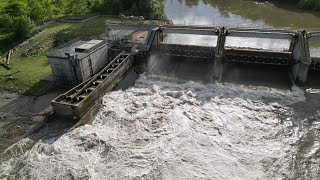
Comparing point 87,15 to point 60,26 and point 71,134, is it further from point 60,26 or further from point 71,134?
point 71,134

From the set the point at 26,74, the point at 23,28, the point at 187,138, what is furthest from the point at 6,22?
the point at 187,138

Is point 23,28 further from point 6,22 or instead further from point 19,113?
point 19,113

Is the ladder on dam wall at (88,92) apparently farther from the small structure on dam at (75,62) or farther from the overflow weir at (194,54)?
the small structure on dam at (75,62)

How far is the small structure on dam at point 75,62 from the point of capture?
24859mm

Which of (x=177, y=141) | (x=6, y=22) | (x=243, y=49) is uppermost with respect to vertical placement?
(x=6, y=22)

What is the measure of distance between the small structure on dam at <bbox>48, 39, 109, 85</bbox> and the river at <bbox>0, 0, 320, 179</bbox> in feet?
11.4

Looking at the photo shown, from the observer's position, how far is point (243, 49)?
29625 mm

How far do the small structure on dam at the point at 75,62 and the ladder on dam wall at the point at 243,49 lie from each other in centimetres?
500

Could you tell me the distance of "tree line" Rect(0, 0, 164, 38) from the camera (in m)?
36.8

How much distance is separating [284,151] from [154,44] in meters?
17.6

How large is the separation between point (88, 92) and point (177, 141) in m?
8.54

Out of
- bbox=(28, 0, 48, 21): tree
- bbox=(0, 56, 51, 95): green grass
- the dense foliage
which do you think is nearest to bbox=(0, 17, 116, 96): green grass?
bbox=(0, 56, 51, 95): green grass

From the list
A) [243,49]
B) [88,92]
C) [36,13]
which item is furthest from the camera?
[36,13]

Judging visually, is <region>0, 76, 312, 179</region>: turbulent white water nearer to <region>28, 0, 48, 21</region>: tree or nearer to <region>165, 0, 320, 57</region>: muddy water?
<region>165, 0, 320, 57</region>: muddy water
